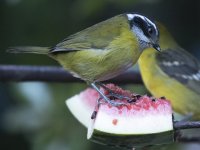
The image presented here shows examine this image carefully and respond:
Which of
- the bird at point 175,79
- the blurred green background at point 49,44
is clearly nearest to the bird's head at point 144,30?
the blurred green background at point 49,44

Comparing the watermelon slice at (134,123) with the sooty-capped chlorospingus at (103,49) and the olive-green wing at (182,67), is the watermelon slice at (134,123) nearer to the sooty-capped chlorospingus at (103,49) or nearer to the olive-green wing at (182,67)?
the sooty-capped chlorospingus at (103,49)

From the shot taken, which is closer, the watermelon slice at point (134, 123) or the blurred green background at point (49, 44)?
the watermelon slice at point (134, 123)

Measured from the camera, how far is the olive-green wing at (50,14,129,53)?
2.34 metres

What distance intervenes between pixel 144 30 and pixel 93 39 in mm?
235

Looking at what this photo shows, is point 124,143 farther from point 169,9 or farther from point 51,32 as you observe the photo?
point 169,9

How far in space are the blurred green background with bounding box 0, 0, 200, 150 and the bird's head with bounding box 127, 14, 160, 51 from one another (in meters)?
0.72

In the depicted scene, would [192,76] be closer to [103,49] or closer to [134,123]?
[103,49]

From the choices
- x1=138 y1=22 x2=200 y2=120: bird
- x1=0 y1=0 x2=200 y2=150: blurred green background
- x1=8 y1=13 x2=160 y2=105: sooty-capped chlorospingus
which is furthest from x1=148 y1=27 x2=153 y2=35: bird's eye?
x1=138 y1=22 x2=200 y2=120: bird

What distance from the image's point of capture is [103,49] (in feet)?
7.72

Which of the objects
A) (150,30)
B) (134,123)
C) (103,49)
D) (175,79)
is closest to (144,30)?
(150,30)

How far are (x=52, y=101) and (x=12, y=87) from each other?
277 millimetres

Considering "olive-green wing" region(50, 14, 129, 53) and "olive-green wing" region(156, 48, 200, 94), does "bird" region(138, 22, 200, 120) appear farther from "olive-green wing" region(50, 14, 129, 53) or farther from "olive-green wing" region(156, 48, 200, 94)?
"olive-green wing" region(50, 14, 129, 53)

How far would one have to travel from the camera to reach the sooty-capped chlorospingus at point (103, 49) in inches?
89.7

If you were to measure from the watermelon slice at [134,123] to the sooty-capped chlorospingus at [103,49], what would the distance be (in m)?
0.40
